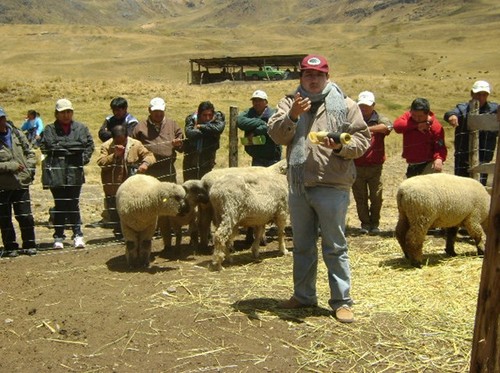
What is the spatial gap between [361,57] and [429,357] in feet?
211

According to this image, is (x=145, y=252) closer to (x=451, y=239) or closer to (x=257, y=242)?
(x=257, y=242)

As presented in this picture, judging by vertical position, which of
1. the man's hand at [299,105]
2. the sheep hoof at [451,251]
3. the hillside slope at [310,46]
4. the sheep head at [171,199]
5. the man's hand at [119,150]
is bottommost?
the sheep hoof at [451,251]

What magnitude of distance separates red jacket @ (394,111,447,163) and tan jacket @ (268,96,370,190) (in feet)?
12.5

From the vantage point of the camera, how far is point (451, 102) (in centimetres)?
3238

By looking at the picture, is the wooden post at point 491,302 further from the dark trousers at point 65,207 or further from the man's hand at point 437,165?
the dark trousers at point 65,207

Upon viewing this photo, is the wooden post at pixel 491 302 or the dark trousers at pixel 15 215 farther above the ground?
the wooden post at pixel 491 302

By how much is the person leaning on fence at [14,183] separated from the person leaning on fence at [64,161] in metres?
0.29

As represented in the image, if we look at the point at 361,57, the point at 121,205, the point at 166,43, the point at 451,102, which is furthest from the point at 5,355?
the point at 166,43

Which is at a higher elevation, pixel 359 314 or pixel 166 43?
pixel 166 43

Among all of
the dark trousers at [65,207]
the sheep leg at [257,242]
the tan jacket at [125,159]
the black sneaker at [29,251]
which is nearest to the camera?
the sheep leg at [257,242]

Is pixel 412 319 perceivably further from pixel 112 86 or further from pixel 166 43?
pixel 166 43

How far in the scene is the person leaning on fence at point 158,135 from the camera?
917 centimetres

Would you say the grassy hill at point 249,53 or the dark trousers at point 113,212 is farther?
the grassy hill at point 249,53

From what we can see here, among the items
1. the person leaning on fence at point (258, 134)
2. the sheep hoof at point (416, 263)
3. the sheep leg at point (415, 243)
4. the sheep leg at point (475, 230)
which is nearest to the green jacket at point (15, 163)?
the person leaning on fence at point (258, 134)
